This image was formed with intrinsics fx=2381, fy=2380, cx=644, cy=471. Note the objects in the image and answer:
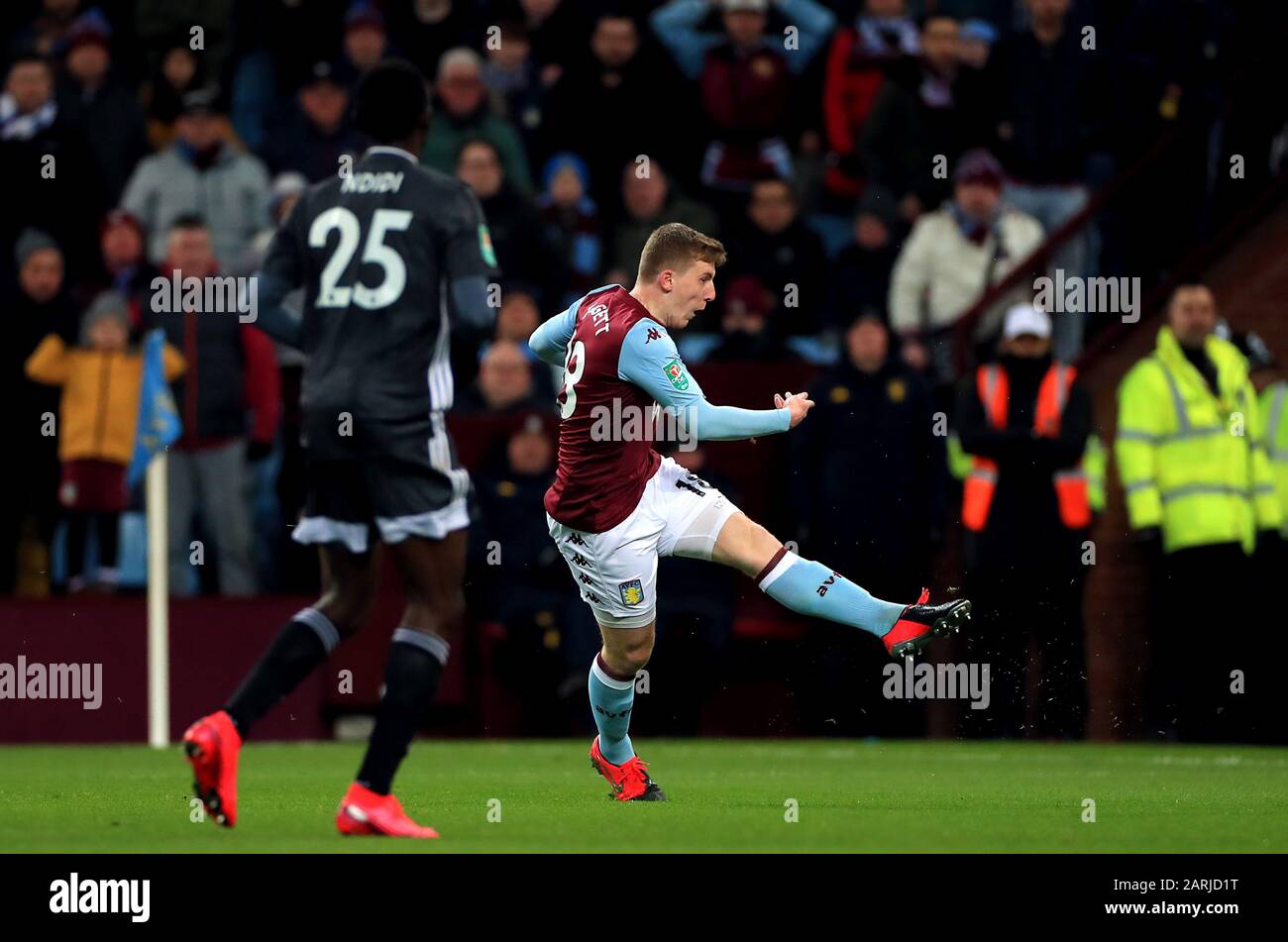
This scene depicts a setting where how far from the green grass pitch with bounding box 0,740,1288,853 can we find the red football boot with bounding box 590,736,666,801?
Answer: 114mm

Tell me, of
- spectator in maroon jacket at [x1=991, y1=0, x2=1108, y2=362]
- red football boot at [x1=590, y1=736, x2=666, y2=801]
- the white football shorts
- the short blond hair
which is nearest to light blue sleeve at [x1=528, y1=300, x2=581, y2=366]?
the short blond hair

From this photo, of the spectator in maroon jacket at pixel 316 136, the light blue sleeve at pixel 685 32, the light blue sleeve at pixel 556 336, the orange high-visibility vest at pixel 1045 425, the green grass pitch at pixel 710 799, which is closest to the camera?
the green grass pitch at pixel 710 799

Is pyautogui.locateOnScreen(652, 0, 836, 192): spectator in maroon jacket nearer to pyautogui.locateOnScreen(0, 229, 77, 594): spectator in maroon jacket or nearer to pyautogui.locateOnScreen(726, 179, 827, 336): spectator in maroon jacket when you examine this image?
pyautogui.locateOnScreen(726, 179, 827, 336): spectator in maroon jacket

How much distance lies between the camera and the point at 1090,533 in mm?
14664

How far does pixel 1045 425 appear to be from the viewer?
13641 millimetres

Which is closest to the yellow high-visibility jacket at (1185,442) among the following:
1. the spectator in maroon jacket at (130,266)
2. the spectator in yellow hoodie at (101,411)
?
the spectator in yellow hoodie at (101,411)

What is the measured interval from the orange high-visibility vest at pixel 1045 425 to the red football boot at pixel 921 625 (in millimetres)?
4941

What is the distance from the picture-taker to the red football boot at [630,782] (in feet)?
30.1

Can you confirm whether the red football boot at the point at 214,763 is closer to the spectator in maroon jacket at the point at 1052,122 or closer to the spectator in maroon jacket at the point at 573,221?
the spectator in maroon jacket at the point at 573,221

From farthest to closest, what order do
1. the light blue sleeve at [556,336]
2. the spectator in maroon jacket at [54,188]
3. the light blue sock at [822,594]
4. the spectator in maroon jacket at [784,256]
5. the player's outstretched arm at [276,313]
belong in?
the spectator in maroon jacket at [54,188]
the spectator in maroon jacket at [784,256]
the light blue sleeve at [556,336]
the light blue sock at [822,594]
the player's outstretched arm at [276,313]

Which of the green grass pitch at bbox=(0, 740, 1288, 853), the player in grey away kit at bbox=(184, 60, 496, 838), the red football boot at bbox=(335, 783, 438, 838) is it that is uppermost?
the player in grey away kit at bbox=(184, 60, 496, 838)

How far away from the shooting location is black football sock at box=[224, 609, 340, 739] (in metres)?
7.61

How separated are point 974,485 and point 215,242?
5264 mm
